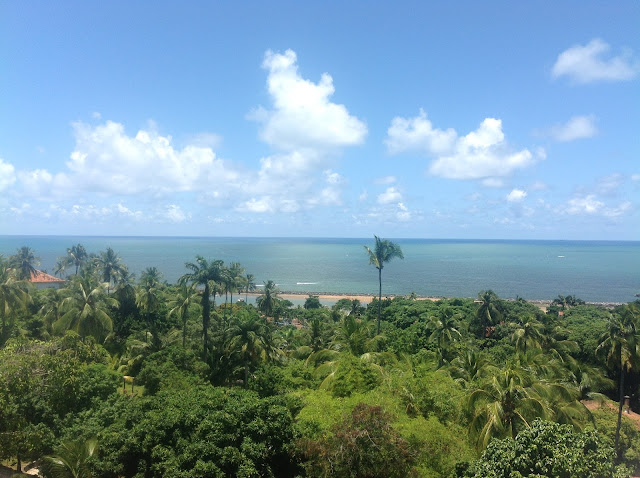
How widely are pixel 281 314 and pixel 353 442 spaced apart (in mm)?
56761

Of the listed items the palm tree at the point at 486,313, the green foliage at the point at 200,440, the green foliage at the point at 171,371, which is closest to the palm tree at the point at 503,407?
the green foliage at the point at 200,440

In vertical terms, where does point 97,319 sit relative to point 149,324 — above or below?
above

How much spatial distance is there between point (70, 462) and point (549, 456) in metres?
14.0

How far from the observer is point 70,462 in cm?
1245

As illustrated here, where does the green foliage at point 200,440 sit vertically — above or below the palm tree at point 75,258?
below

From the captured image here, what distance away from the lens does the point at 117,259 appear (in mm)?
49312

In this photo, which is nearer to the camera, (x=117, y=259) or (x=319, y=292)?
(x=117, y=259)

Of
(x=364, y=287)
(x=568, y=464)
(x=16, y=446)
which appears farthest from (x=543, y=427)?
(x=364, y=287)

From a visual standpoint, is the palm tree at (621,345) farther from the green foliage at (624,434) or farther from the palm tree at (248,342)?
the palm tree at (248,342)

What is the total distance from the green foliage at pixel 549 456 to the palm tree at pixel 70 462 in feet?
39.1

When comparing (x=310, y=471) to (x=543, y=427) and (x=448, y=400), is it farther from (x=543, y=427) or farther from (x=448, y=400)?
(x=543, y=427)

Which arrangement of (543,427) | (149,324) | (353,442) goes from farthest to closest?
(149,324)
(353,442)
(543,427)

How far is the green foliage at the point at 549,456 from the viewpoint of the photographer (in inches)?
364

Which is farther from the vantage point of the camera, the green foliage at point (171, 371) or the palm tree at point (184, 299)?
the palm tree at point (184, 299)
